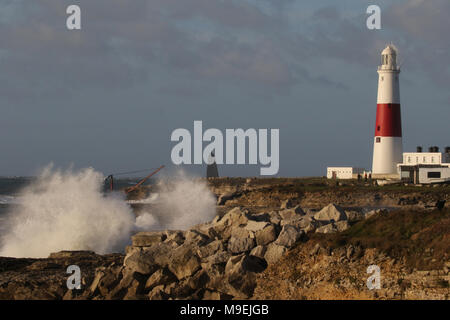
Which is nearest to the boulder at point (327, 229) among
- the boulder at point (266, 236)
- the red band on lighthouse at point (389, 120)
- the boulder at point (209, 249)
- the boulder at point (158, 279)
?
the boulder at point (266, 236)

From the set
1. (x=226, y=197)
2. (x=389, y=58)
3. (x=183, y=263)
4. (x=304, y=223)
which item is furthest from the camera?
(x=226, y=197)

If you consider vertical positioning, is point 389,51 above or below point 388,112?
above

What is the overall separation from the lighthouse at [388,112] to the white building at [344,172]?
8.84m

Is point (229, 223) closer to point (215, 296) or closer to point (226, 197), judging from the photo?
point (215, 296)

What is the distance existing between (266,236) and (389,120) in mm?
40543

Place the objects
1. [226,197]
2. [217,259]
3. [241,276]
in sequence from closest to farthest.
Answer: [241,276] < [217,259] < [226,197]

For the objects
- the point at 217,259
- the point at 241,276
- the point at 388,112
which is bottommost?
the point at 241,276

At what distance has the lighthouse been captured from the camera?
5819cm

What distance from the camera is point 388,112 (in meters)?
58.1

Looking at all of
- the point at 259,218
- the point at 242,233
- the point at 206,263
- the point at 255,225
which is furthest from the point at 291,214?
the point at 206,263

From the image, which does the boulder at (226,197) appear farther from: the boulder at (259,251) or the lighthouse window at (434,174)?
the boulder at (259,251)

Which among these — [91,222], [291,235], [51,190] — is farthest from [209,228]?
[51,190]
